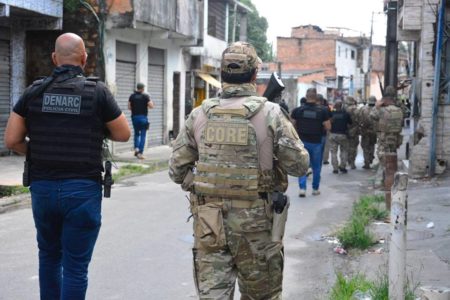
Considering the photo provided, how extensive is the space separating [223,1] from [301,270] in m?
24.4

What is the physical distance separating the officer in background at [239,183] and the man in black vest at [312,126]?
7146 mm

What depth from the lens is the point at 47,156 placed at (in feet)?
12.6

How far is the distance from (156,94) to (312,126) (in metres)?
11.7

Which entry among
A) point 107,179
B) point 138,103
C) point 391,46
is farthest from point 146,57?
point 107,179

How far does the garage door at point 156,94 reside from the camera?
2120 centimetres

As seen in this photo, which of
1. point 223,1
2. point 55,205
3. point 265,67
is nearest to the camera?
point 55,205

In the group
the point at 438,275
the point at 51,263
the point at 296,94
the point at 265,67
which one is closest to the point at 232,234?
the point at 51,263

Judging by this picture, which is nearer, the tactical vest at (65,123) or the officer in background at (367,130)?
the tactical vest at (65,123)

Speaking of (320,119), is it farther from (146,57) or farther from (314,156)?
(146,57)

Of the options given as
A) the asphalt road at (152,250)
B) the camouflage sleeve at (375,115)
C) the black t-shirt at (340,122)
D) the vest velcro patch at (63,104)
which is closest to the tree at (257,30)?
the black t-shirt at (340,122)

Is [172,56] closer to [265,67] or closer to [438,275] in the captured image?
[438,275]

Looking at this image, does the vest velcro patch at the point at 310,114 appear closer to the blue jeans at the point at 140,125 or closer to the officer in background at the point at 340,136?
the officer in background at the point at 340,136

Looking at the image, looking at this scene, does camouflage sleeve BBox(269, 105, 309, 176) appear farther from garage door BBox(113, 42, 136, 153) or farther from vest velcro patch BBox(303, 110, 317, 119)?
garage door BBox(113, 42, 136, 153)

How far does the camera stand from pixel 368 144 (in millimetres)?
15484
